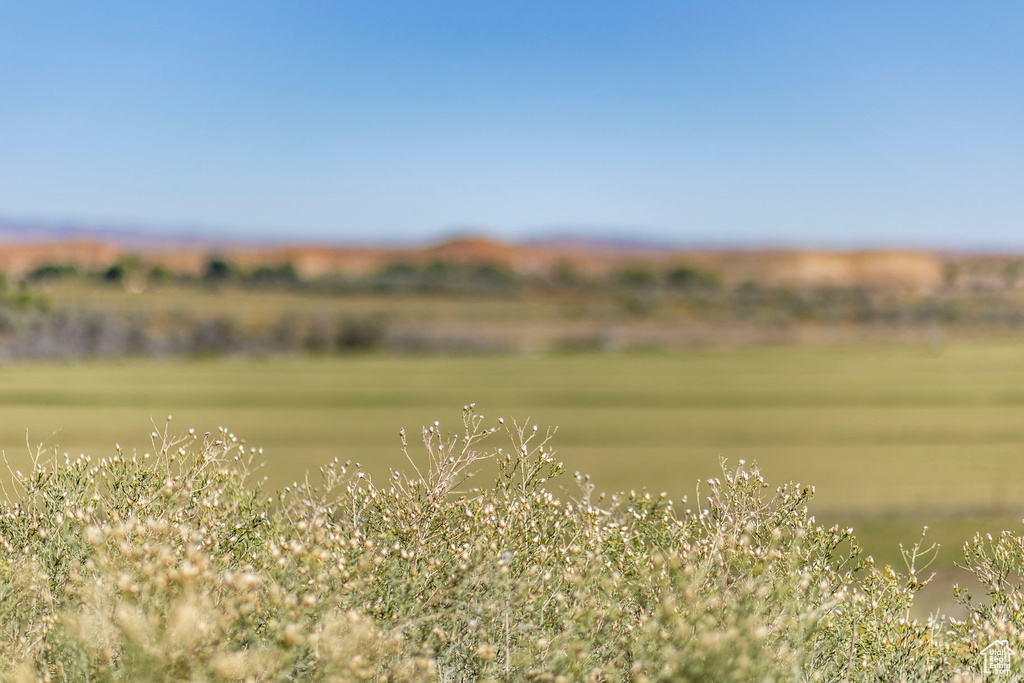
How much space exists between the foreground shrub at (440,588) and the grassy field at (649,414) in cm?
1073

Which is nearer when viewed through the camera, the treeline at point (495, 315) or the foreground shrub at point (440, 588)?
the foreground shrub at point (440, 588)

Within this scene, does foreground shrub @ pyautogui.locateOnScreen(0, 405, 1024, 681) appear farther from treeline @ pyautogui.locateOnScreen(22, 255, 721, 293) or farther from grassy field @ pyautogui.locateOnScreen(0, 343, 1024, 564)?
treeline @ pyautogui.locateOnScreen(22, 255, 721, 293)

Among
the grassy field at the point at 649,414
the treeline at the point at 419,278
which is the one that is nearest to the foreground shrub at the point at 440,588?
the grassy field at the point at 649,414

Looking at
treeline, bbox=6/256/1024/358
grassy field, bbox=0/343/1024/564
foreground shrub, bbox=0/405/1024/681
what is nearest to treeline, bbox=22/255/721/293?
treeline, bbox=6/256/1024/358

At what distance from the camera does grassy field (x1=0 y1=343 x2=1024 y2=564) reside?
35281 millimetres

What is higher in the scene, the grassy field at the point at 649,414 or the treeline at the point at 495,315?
the treeline at the point at 495,315

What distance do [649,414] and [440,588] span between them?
59636mm

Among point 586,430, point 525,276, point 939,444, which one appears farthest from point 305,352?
point 939,444

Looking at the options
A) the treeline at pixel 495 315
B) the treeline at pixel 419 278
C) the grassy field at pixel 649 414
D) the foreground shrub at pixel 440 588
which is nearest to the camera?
the foreground shrub at pixel 440 588

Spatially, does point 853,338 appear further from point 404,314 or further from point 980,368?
point 404,314

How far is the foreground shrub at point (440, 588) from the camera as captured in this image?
10.7 feet

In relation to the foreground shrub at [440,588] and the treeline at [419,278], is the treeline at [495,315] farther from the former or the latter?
the foreground shrub at [440,588]

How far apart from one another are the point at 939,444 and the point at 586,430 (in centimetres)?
2133

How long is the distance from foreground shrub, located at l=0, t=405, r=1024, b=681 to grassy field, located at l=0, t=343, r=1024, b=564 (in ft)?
35.2
